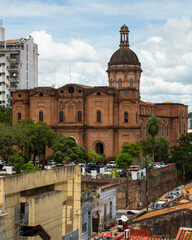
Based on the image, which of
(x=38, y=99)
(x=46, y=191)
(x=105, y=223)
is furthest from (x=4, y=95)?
(x=46, y=191)

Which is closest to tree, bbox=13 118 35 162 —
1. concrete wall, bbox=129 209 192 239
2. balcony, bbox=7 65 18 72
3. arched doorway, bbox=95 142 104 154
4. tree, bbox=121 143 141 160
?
arched doorway, bbox=95 142 104 154

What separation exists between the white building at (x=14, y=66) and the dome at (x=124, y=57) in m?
24.8

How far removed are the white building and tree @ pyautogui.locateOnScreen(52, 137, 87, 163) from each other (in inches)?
1598

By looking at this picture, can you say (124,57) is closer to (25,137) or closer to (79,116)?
(79,116)

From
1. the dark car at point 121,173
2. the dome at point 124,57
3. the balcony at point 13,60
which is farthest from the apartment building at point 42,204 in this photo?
the balcony at point 13,60

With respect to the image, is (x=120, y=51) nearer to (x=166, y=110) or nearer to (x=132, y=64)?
(x=132, y=64)

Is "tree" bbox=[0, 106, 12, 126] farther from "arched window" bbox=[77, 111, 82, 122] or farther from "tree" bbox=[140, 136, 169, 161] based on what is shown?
"tree" bbox=[140, 136, 169, 161]

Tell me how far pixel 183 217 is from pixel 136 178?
2921 centimetres

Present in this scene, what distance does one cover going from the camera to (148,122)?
8394cm

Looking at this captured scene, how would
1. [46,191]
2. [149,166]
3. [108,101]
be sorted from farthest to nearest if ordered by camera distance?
[108,101] < [149,166] < [46,191]

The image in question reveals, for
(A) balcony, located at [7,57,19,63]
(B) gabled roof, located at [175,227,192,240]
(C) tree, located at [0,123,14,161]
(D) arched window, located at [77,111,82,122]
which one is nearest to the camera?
(B) gabled roof, located at [175,227,192,240]

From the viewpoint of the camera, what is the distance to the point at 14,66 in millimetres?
111062

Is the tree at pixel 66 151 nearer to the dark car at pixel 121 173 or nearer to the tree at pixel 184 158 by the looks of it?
the dark car at pixel 121 173

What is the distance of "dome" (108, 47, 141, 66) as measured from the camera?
9438 centimetres
